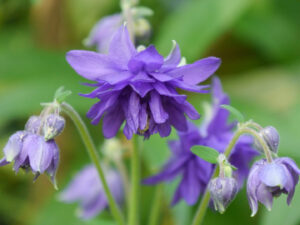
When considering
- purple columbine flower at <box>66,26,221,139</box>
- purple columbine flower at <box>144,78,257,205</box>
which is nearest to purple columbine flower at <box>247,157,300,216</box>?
purple columbine flower at <box>66,26,221,139</box>

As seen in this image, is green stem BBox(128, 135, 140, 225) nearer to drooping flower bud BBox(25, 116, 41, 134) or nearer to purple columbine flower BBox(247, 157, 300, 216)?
drooping flower bud BBox(25, 116, 41, 134)

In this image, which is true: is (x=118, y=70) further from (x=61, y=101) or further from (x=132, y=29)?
(x=132, y=29)

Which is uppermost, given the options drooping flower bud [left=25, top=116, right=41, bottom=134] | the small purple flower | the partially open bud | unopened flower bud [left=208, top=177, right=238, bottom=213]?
drooping flower bud [left=25, top=116, right=41, bottom=134]

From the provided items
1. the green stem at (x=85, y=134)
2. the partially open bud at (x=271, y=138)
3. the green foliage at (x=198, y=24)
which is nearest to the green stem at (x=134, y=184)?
the green stem at (x=85, y=134)

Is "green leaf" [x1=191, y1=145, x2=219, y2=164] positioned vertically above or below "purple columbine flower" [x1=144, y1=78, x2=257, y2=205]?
above

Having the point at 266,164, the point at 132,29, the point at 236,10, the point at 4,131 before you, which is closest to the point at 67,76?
the point at 4,131

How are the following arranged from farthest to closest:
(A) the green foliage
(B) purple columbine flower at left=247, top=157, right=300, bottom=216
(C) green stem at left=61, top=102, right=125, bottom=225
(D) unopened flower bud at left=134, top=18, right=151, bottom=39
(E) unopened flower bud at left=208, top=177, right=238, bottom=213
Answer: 1. (A) the green foliage
2. (D) unopened flower bud at left=134, top=18, right=151, bottom=39
3. (C) green stem at left=61, top=102, right=125, bottom=225
4. (E) unopened flower bud at left=208, top=177, right=238, bottom=213
5. (B) purple columbine flower at left=247, top=157, right=300, bottom=216
